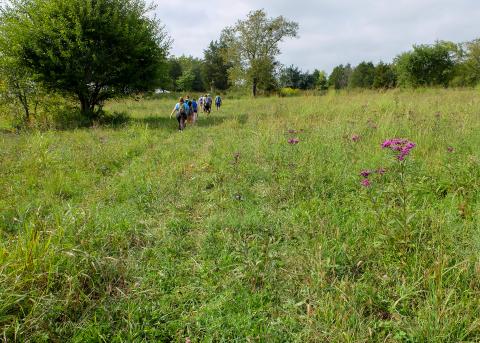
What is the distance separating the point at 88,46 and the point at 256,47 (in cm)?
2861

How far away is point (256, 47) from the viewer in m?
37.8

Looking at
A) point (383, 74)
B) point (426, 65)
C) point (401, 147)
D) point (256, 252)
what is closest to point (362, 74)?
point (383, 74)

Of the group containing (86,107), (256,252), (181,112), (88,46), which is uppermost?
(88,46)

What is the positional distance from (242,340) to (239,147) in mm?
5089

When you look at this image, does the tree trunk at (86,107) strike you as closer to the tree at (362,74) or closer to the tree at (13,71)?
the tree at (13,71)

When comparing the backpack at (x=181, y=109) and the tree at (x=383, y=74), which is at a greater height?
the tree at (x=383, y=74)

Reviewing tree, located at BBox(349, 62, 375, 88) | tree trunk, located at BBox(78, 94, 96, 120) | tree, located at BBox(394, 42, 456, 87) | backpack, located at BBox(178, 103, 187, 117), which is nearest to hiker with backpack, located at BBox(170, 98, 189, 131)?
backpack, located at BBox(178, 103, 187, 117)

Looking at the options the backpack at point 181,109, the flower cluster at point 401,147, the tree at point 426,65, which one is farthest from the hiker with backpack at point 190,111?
the tree at point 426,65

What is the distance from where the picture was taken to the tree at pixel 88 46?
38.9ft

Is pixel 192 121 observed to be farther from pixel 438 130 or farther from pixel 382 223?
pixel 382 223

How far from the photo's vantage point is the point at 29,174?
18.8 ft

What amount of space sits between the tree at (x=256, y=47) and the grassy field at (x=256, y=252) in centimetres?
3456

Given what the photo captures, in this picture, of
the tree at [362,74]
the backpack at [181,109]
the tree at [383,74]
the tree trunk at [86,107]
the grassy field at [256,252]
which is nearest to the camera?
the grassy field at [256,252]

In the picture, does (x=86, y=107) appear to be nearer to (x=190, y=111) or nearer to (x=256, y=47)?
(x=190, y=111)
